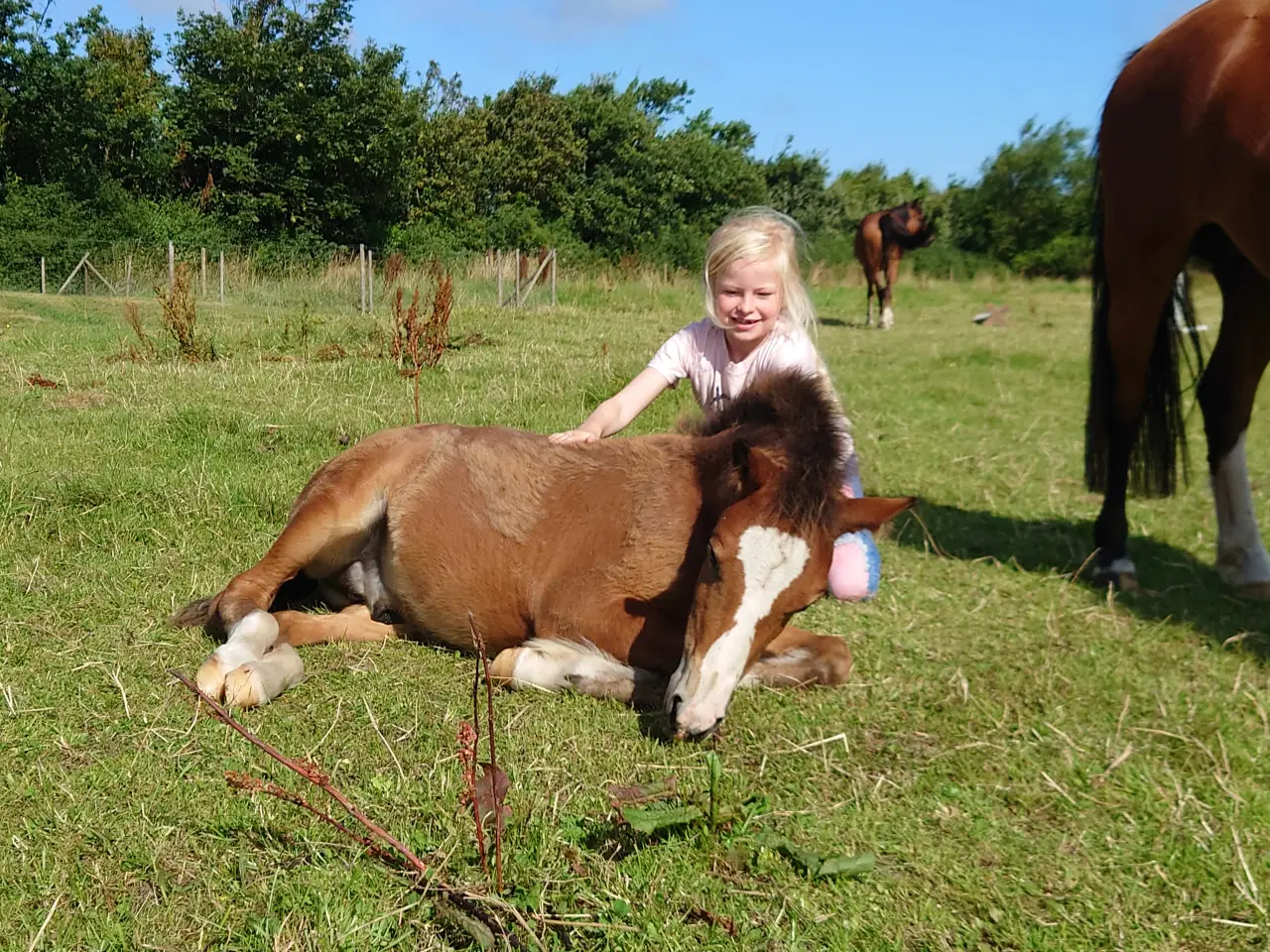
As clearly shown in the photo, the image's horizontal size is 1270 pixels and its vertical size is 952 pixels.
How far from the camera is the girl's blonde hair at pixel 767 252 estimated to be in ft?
13.9

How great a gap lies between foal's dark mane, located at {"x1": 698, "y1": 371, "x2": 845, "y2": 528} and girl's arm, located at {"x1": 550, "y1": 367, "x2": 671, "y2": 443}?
0.61m

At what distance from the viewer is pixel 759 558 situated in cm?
289

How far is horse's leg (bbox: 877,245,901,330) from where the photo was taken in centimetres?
1822

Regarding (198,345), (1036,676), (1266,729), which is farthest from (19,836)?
(198,345)

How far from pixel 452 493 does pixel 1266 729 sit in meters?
2.93

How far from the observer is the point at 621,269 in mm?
29938

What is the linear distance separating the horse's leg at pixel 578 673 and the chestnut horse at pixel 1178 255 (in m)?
2.76

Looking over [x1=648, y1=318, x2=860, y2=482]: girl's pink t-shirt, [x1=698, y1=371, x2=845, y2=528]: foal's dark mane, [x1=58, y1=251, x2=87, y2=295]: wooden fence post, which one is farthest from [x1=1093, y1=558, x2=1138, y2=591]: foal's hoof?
[x1=58, y1=251, x2=87, y2=295]: wooden fence post

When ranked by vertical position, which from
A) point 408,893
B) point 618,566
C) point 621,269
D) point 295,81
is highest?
point 295,81

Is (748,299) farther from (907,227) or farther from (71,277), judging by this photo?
(71,277)

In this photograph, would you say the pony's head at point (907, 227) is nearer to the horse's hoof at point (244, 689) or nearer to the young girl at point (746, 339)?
the young girl at point (746, 339)

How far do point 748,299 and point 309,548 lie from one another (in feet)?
6.87

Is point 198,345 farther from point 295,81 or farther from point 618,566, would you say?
point 295,81

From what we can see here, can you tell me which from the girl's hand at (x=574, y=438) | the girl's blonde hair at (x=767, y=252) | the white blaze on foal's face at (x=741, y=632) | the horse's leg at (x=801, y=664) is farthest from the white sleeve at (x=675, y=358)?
the white blaze on foal's face at (x=741, y=632)
